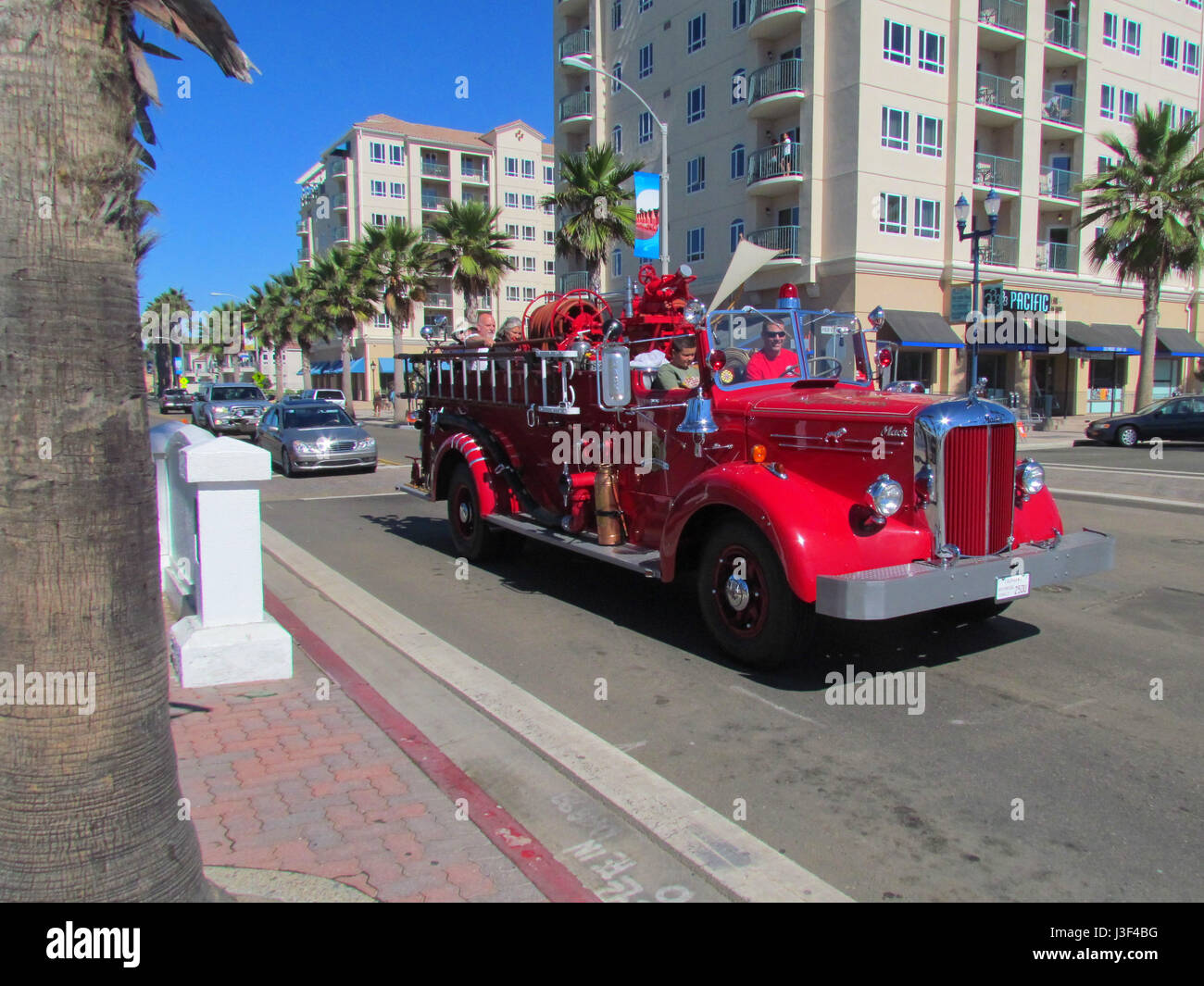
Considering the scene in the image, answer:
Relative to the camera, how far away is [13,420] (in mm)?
2320

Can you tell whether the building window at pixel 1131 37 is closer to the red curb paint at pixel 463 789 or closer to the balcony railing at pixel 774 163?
the balcony railing at pixel 774 163

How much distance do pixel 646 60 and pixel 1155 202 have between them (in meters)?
21.5

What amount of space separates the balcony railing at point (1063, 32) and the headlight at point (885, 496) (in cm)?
3886

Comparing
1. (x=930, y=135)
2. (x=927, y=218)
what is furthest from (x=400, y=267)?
(x=930, y=135)

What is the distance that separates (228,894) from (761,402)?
14.2ft

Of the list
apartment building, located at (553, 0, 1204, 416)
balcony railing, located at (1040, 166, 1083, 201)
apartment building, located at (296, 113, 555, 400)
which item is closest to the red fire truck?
apartment building, located at (553, 0, 1204, 416)

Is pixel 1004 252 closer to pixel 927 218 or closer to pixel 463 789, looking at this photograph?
pixel 927 218

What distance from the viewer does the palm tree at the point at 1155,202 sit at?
28047mm

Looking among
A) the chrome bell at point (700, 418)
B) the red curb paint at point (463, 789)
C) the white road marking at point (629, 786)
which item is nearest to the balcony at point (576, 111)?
the chrome bell at point (700, 418)

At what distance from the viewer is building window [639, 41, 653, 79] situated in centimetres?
3914

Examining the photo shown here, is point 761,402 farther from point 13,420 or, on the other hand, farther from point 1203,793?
point 13,420

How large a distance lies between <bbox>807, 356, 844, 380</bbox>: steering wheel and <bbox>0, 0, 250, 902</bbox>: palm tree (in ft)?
16.4

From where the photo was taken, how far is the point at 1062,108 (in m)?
36.9

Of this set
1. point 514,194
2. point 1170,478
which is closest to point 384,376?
point 514,194
